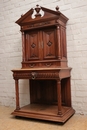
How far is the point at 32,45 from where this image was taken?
7.45 ft

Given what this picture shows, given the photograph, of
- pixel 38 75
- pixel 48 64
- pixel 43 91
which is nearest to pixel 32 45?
pixel 48 64

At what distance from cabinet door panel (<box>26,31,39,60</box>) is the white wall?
47 centimetres

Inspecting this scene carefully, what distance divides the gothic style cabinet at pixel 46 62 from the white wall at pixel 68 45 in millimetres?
116

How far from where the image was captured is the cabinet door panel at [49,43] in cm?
211

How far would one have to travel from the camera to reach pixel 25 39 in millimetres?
2320

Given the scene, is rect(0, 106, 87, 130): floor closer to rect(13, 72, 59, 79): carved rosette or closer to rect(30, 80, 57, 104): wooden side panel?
rect(30, 80, 57, 104): wooden side panel

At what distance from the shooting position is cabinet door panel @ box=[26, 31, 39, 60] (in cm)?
223

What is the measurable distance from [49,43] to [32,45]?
0.28 meters

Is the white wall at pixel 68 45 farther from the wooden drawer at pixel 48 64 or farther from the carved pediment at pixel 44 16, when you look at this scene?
the wooden drawer at pixel 48 64

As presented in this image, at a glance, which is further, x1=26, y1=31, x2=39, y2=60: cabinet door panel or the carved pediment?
x1=26, y1=31, x2=39, y2=60: cabinet door panel

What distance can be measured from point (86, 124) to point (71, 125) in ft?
0.62

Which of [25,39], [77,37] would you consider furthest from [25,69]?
[77,37]

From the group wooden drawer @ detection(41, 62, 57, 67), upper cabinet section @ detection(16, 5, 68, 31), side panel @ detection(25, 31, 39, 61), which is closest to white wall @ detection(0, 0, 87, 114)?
upper cabinet section @ detection(16, 5, 68, 31)

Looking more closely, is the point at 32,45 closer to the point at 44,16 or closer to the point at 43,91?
the point at 44,16
